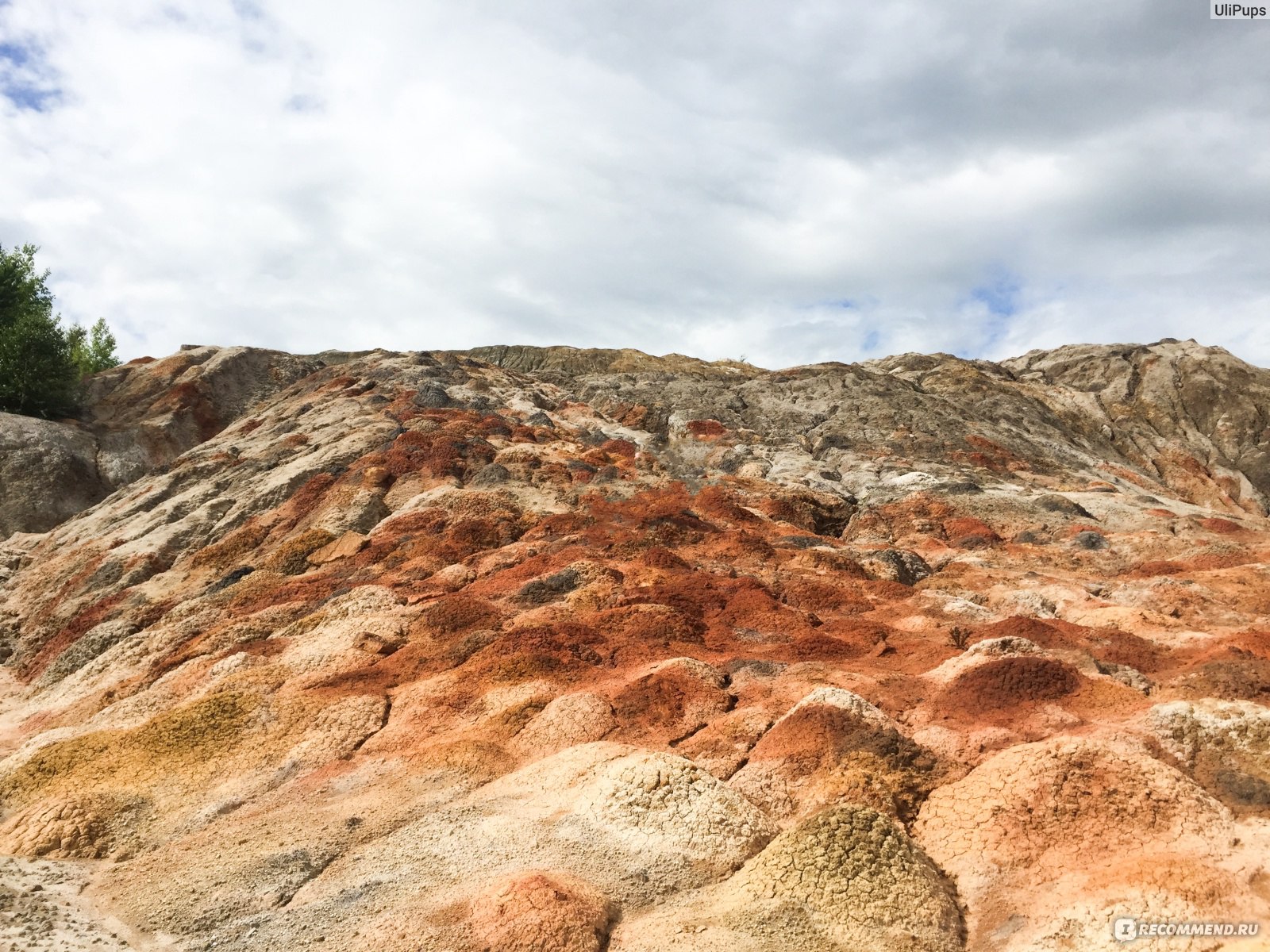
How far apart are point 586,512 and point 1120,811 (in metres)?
26.4

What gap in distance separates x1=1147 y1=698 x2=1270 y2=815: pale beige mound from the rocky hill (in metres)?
0.08

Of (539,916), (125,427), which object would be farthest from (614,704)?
(125,427)

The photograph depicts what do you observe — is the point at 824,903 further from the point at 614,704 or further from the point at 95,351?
the point at 95,351

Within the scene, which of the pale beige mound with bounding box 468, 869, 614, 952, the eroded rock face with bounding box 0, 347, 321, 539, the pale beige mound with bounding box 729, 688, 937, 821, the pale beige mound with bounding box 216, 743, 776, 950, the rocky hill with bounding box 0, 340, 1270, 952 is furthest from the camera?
the eroded rock face with bounding box 0, 347, 321, 539

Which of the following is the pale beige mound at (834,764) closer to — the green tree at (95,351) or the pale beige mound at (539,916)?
the pale beige mound at (539,916)

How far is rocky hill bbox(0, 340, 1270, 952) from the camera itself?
12.9 metres

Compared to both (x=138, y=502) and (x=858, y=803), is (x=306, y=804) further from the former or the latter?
(x=138, y=502)

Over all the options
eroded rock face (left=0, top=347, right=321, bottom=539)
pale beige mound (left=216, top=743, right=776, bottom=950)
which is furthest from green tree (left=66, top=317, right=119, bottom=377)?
pale beige mound (left=216, top=743, right=776, bottom=950)

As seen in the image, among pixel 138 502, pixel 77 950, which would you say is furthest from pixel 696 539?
pixel 138 502


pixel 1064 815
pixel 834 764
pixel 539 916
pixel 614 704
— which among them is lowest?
pixel 539 916

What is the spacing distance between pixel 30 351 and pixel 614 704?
223ft

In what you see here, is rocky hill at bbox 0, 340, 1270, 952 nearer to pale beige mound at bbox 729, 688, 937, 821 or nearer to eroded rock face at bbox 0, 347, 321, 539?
pale beige mound at bbox 729, 688, 937, 821

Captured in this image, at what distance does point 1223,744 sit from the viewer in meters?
15.2

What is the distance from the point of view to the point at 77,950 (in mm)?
12484
